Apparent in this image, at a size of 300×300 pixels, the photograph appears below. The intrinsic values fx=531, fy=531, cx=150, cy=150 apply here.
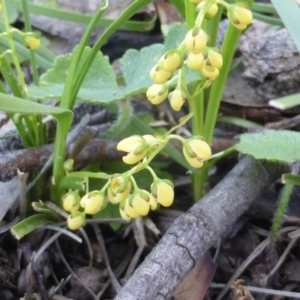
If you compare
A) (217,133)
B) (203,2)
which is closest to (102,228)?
(217,133)

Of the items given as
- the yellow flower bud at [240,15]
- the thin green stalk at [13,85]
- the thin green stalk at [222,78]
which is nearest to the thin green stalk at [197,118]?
the thin green stalk at [222,78]

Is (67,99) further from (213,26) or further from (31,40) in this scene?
(213,26)

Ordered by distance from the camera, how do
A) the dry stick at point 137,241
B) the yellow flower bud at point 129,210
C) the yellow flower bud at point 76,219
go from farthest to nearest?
the dry stick at point 137,241
the yellow flower bud at point 76,219
the yellow flower bud at point 129,210

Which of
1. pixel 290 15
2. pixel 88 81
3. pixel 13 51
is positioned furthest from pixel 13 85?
pixel 290 15

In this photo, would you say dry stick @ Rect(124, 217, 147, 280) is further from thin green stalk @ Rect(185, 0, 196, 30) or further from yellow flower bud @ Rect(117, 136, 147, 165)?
thin green stalk @ Rect(185, 0, 196, 30)

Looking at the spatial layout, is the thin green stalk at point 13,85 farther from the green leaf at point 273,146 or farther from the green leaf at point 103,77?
the green leaf at point 273,146
